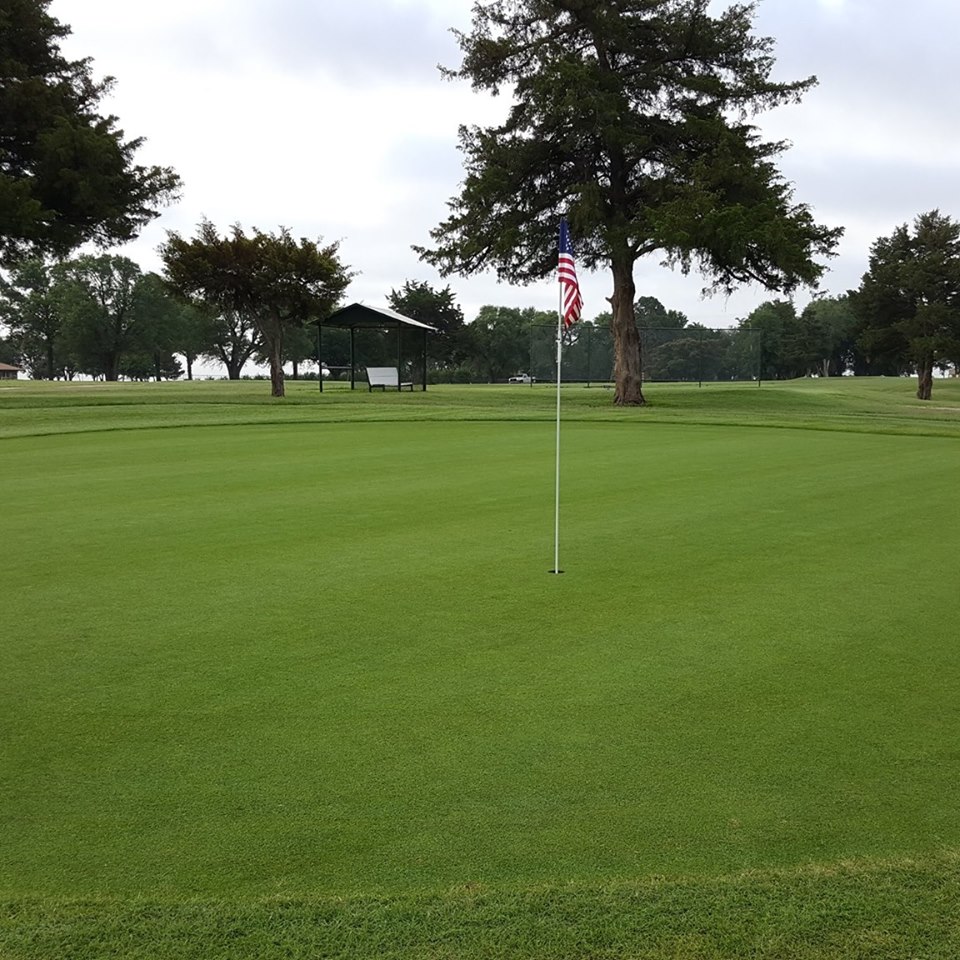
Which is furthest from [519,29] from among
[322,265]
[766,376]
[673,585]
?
[766,376]

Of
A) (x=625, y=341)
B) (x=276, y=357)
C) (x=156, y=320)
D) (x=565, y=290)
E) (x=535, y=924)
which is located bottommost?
(x=535, y=924)

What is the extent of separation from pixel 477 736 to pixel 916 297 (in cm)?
4429

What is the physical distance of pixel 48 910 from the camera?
1925mm

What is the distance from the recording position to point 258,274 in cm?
2814

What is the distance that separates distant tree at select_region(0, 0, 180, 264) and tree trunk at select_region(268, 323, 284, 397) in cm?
583

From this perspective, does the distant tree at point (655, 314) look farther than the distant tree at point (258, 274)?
Yes

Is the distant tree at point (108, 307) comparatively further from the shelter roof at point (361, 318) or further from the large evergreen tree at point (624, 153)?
the large evergreen tree at point (624, 153)

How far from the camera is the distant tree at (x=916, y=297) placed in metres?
39.5

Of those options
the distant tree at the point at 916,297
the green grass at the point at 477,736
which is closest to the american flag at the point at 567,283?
the green grass at the point at 477,736

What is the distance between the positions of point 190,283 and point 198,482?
2144 centimetres

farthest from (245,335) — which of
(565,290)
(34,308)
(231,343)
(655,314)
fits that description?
(565,290)

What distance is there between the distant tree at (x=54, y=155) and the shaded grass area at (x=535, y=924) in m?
25.2

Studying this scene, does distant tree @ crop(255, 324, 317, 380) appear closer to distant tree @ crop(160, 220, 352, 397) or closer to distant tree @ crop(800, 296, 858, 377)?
distant tree @ crop(800, 296, 858, 377)

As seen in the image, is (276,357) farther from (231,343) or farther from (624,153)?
(231,343)
